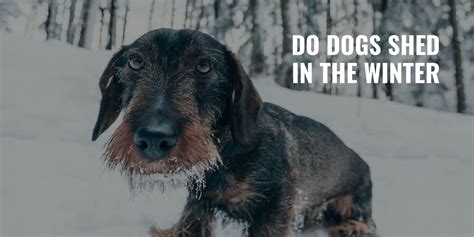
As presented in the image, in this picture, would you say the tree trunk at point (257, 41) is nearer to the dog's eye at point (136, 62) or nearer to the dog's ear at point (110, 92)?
the dog's ear at point (110, 92)

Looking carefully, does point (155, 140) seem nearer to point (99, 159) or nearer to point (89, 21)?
point (99, 159)

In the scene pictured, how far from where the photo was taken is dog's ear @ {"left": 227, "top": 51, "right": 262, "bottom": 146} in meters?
3.04

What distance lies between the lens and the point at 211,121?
293cm

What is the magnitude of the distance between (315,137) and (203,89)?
1.50 meters

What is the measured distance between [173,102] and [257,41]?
11478 mm

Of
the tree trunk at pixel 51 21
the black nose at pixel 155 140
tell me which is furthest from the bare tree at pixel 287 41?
the black nose at pixel 155 140

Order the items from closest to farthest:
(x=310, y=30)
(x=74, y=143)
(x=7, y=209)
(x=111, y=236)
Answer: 1. (x=111, y=236)
2. (x=7, y=209)
3. (x=74, y=143)
4. (x=310, y=30)

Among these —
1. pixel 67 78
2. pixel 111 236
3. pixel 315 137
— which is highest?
pixel 67 78

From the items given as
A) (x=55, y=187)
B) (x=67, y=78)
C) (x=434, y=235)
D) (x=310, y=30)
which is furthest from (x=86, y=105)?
(x=310, y=30)

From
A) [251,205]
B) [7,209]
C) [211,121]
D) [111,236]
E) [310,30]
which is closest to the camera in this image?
[211,121]

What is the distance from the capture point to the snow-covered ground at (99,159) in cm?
382

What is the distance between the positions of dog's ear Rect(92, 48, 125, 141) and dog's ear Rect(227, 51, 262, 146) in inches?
27.0

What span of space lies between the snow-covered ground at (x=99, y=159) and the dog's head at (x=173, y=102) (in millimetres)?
540

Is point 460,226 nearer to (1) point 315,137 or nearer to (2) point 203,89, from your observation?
(1) point 315,137
